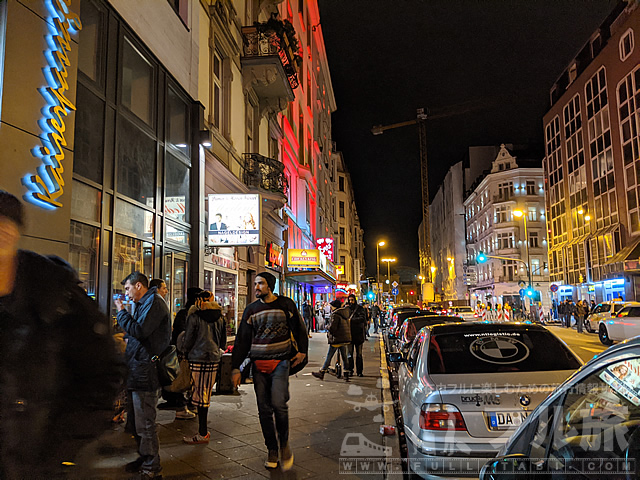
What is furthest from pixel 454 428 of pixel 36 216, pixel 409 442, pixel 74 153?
pixel 74 153

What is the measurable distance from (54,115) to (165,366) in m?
3.69

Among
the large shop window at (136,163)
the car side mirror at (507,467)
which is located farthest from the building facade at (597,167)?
the car side mirror at (507,467)

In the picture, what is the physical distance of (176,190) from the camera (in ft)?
39.6

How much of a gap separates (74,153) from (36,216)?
181 cm

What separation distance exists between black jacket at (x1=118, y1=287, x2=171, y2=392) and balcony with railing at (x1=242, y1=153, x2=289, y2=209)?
13.0 meters

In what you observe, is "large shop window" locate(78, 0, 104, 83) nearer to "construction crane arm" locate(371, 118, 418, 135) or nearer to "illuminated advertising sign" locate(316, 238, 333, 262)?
"illuminated advertising sign" locate(316, 238, 333, 262)

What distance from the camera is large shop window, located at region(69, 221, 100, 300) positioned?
7555 mm

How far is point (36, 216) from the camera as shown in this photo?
616 cm

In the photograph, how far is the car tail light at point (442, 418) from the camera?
4426mm

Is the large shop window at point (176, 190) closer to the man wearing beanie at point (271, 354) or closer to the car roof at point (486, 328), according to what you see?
the man wearing beanie at point (271, 354)

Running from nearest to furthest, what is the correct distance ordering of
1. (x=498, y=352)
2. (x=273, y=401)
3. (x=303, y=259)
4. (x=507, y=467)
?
(x=507, y=467)
(x=498, y=352)
(x=273, y=401)
(x=303, y=259)

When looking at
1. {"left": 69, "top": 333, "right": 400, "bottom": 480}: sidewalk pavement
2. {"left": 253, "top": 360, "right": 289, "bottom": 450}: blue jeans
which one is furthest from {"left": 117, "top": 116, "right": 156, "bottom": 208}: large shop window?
{"left": 253, "top": 360, "right": 289, "bottom": 450}: blue jeans

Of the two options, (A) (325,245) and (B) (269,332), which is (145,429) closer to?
(B) (269,332)

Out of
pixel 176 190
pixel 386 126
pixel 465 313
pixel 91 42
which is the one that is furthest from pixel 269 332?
pixel 386 126
